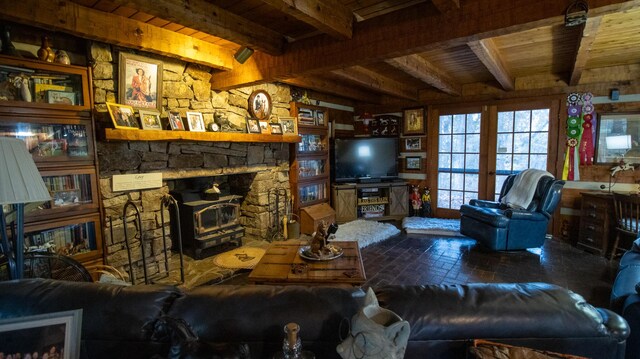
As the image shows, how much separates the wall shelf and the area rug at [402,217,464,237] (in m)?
2.44

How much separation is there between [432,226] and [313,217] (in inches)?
75.0

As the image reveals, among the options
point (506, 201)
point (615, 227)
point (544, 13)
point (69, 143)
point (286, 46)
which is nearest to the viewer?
point (544, 13)

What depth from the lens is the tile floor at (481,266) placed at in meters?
2.98

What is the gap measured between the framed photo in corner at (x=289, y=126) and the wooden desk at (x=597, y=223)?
151 inches

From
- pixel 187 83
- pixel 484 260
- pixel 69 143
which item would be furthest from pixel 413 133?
pixel 69 143

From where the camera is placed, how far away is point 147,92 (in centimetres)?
283

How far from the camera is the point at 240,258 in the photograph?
3.47m

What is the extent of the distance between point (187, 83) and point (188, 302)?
8.86 feet

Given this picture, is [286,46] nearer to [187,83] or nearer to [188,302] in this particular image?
[187,83]

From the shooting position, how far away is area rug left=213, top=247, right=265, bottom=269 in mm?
3277

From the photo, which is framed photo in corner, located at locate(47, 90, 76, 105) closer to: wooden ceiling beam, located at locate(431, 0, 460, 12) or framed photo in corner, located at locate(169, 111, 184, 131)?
framed photo in corner, located at locate(169, 111, 184, 131)

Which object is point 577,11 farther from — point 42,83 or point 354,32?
point 42,83

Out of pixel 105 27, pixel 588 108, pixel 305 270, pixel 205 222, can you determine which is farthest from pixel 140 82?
pixel 588 108

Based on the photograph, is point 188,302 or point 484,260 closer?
point 188,302
